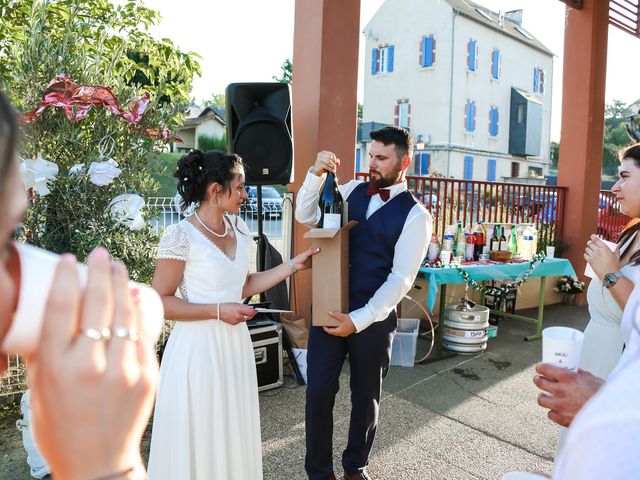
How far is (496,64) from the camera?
30.8 metres

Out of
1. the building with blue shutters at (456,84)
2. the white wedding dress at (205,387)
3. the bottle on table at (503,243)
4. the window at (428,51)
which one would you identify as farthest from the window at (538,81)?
the white wedding dress at (205,387)

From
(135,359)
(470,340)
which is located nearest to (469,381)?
(470,340)

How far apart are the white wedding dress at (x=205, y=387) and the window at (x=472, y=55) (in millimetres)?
29344

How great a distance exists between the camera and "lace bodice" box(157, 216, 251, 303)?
2.47 meters

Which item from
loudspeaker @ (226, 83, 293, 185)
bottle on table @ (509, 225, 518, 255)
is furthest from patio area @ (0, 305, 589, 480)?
loudspeaker @ (226, 83, 293, 185)

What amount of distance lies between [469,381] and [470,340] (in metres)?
0.86

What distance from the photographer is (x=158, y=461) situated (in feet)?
7.66

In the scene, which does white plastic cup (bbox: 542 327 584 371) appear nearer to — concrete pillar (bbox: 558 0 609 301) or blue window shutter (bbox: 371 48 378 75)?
concrete pillar (bbox: 558 0 609 301)

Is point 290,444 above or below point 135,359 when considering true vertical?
below

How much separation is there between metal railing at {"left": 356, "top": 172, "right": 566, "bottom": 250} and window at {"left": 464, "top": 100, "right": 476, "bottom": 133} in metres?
22.0

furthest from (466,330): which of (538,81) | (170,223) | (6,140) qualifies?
(538,81)

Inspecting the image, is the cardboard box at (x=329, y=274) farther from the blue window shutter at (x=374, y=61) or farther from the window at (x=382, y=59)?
the blue window shutter at (x=374, y=61)

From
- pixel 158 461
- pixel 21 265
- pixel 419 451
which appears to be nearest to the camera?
pixel 21 265

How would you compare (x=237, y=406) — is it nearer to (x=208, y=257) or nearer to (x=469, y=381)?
(x=208, y=257)
